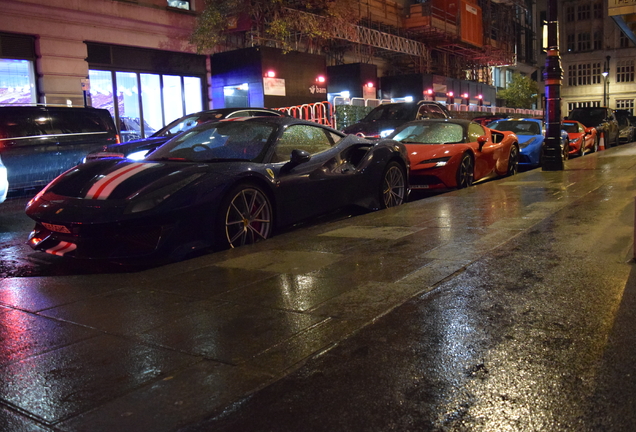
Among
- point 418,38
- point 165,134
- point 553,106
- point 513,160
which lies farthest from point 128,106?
point 418,38

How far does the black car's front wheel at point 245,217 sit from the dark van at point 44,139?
7573 mm

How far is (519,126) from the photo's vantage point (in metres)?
16.1

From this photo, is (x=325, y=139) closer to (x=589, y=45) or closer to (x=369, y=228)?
(x=369, y=228)

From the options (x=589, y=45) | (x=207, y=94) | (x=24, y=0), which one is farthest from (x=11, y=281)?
(x=589, y=45)

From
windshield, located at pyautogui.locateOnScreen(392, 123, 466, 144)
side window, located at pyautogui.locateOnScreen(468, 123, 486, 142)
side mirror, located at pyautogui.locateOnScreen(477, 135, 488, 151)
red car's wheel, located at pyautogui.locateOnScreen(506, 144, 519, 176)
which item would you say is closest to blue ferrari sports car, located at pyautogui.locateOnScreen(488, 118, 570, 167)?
red car's wheel, located at pyautogui.locateOnScreen(506, 144, 519, 176)

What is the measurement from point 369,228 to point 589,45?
3135 inches

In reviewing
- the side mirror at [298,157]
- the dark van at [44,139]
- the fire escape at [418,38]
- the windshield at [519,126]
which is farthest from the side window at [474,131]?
the fire escape at [418,38]

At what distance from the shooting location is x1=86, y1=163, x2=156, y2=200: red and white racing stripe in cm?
561

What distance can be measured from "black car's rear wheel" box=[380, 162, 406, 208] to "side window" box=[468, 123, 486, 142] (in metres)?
2.98

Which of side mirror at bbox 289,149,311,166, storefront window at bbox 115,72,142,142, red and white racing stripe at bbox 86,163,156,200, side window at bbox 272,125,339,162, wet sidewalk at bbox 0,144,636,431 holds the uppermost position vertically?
storefront window at bbox 115,72,142,142

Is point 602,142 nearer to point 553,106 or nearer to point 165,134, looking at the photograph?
point 553,106

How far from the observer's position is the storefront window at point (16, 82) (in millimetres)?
17297

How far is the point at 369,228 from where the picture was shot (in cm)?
679

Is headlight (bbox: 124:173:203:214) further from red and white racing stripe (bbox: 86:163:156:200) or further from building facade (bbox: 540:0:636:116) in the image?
building facade (bbox: 540:0:636:116)
